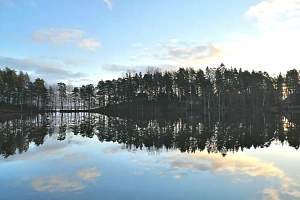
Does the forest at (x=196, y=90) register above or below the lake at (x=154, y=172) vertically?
above

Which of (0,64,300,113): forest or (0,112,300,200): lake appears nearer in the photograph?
(0,112,300,200): lake

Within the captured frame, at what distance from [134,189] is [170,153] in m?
6.24

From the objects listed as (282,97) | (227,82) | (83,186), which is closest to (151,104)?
(227,82)

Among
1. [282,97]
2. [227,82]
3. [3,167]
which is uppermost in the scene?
[227,82]

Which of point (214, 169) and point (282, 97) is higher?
point (282, 97)

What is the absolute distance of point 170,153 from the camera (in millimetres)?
14062

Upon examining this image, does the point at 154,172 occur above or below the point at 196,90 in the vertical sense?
below

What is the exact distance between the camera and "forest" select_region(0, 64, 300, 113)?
81875 millimetres

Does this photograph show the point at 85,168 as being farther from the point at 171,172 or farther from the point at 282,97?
the point at 282,97

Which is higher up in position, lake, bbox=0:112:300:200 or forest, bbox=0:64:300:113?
forest, bbox=0:64:300:113

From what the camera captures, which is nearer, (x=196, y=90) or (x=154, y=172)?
(x=154, y=172)

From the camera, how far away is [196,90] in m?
87.9

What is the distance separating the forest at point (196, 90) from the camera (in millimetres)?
81875

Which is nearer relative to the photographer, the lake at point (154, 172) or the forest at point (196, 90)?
the lake at point (154, 172)
